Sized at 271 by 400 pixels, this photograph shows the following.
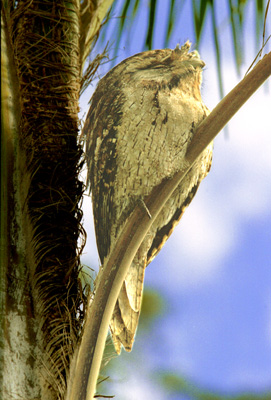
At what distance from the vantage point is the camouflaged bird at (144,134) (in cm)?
121

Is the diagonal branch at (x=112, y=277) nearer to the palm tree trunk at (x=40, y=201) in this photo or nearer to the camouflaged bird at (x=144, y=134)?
the palm tree trunk at (x=40, y=201)

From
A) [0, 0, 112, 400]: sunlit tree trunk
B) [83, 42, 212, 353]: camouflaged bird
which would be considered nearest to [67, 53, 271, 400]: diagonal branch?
[0, 0, 112, 400]: sunlit tree trunk

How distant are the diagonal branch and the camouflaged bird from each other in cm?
16

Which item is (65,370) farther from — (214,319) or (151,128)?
(151,128)

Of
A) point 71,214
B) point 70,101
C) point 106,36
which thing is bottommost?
point 71,214

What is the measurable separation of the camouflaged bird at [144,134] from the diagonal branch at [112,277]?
0.16 m

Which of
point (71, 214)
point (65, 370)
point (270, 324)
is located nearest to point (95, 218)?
point (71, 214)

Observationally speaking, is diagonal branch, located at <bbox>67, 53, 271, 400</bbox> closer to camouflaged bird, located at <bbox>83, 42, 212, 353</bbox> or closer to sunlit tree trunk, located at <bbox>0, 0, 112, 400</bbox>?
sunlit tree trunk, located at <bbox>0, 0, 112, 400</bbox>

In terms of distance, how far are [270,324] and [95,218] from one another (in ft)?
1.70

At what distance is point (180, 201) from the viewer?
1.25m

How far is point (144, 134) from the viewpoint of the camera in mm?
1237

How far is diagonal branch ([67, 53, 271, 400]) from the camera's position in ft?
3.10

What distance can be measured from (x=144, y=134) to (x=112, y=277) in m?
0.44

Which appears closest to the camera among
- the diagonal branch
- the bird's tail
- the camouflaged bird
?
the diagonal branch
